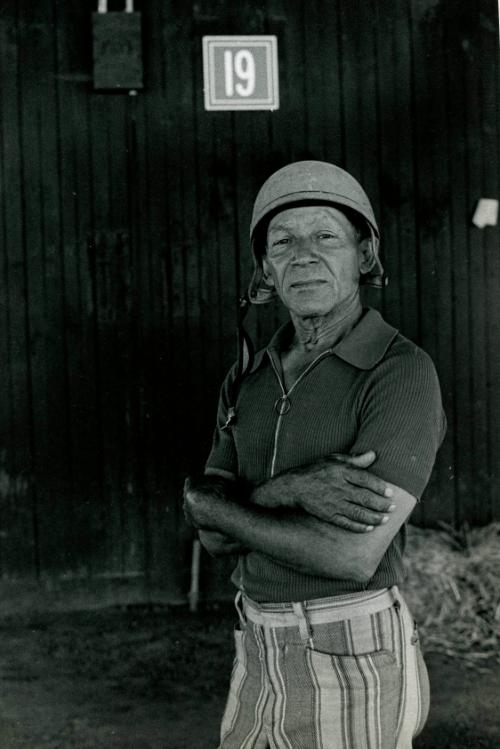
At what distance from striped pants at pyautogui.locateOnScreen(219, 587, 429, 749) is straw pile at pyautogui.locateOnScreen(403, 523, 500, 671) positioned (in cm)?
253

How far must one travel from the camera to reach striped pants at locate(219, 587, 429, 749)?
1.75m

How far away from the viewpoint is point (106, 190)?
191 inches

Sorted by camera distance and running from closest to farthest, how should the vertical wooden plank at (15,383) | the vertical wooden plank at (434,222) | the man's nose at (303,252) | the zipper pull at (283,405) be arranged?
1. the zipper pull at (283,405)
2. the man's nose at (303,252)
3. the vertical wooden plank at (15,383)
4. the vertical wooden plank at (434,222)

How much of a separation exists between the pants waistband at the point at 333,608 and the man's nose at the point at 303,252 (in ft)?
2.89

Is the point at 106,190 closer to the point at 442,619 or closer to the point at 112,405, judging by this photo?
the point at 112,405

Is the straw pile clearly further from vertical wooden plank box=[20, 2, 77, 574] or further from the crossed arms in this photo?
the crossed arms

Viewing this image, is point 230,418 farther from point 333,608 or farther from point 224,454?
point 333,608

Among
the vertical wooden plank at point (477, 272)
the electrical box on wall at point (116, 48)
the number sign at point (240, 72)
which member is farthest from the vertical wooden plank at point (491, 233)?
the electrical box on wall at point (116, 48)

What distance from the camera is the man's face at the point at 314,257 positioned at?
2.03 metres

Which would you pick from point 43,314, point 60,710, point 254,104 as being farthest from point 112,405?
point 254,104

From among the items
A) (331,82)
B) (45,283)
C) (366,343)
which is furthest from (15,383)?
(366,343)

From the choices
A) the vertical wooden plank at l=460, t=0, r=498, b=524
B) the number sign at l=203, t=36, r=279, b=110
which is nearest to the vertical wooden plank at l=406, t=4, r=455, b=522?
the vertical wooden plank at l=460, t=0, r=498, b=524

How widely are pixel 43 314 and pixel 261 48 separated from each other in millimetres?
2254

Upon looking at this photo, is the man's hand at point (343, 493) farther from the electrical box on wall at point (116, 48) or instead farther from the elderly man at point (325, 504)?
the electrical box on wall at point (116, 48)
